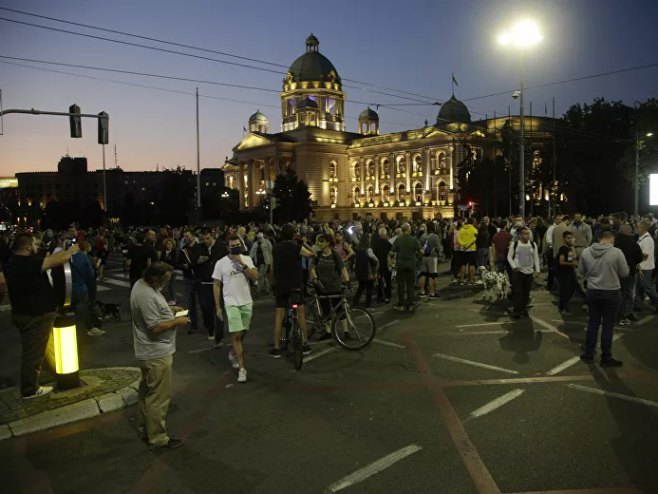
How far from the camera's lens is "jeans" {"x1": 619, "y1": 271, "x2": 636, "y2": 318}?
1021 centimetres

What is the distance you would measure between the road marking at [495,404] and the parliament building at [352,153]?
71.6m

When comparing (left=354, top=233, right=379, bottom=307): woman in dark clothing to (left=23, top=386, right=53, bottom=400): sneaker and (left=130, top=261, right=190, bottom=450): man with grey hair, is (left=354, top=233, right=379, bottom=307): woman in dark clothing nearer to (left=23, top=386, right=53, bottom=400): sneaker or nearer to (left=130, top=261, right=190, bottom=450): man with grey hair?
(left=23, top=386, right=53, bottom=400): sneaker

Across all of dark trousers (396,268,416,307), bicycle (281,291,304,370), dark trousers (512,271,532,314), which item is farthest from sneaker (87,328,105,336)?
dark trousers (512,271,532,314)

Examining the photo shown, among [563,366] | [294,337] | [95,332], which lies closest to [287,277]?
[294,337]

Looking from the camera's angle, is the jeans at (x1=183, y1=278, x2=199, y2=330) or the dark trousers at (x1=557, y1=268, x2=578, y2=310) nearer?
the jeans at (x1=183, y1=278, x2=199, y2=330)

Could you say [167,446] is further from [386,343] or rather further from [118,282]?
[118,282]

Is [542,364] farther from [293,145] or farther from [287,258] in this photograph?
[293,145]

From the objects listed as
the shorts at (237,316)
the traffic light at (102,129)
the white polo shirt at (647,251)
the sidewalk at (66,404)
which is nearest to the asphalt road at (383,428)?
the sidewalk at (66,404)

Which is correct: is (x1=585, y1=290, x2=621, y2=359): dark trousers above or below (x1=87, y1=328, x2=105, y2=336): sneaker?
above

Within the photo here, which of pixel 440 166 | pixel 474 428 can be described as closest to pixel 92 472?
pixel 474 428

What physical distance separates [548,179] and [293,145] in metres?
46.4

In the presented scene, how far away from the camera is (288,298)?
804 cm

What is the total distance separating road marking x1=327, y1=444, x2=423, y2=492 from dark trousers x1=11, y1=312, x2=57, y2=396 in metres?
4.20

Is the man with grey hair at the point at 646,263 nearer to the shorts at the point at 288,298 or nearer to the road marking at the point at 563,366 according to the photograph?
the road marking at the point at 563,366
